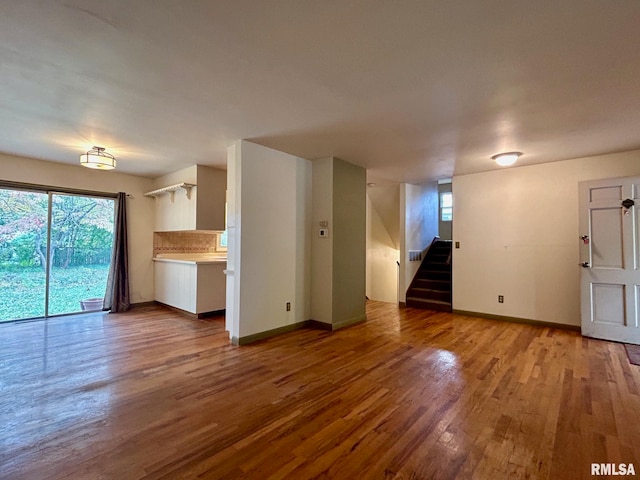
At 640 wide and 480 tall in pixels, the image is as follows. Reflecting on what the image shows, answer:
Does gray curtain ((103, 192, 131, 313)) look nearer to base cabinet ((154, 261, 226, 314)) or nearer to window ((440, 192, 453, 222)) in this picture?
base cabinet ((154, 261, 226, 314))

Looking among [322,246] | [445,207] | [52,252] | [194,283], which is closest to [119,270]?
[52,252]

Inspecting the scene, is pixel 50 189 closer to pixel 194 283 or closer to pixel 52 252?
pixel 52 252

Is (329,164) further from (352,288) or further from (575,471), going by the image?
(575,471)

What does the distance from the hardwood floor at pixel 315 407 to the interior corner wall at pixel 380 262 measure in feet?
10.2

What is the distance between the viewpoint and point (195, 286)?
499 cm

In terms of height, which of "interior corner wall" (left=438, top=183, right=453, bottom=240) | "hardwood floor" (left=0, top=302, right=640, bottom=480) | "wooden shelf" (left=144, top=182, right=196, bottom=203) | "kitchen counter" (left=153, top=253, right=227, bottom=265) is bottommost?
"hardwood floor" (left=0, top=302, right=640, bottom=480)

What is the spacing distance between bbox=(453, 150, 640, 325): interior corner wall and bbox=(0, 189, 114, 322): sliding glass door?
6409 millimetres

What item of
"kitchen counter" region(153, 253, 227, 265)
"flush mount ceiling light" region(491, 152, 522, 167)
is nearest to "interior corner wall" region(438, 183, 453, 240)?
"flush mount ceiling light" region(491, 152, 522, 167)

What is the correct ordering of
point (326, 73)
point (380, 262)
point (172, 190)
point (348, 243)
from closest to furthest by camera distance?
point (326, 73), point (348, 243), point (172, 190), point (380, 262)

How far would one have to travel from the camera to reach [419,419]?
6.91 ft

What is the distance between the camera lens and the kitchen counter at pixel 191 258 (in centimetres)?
509

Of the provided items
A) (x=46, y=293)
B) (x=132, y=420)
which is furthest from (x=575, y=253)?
(x=46, y=293)

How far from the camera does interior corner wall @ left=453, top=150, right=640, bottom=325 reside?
171 inches

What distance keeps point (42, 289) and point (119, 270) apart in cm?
106
